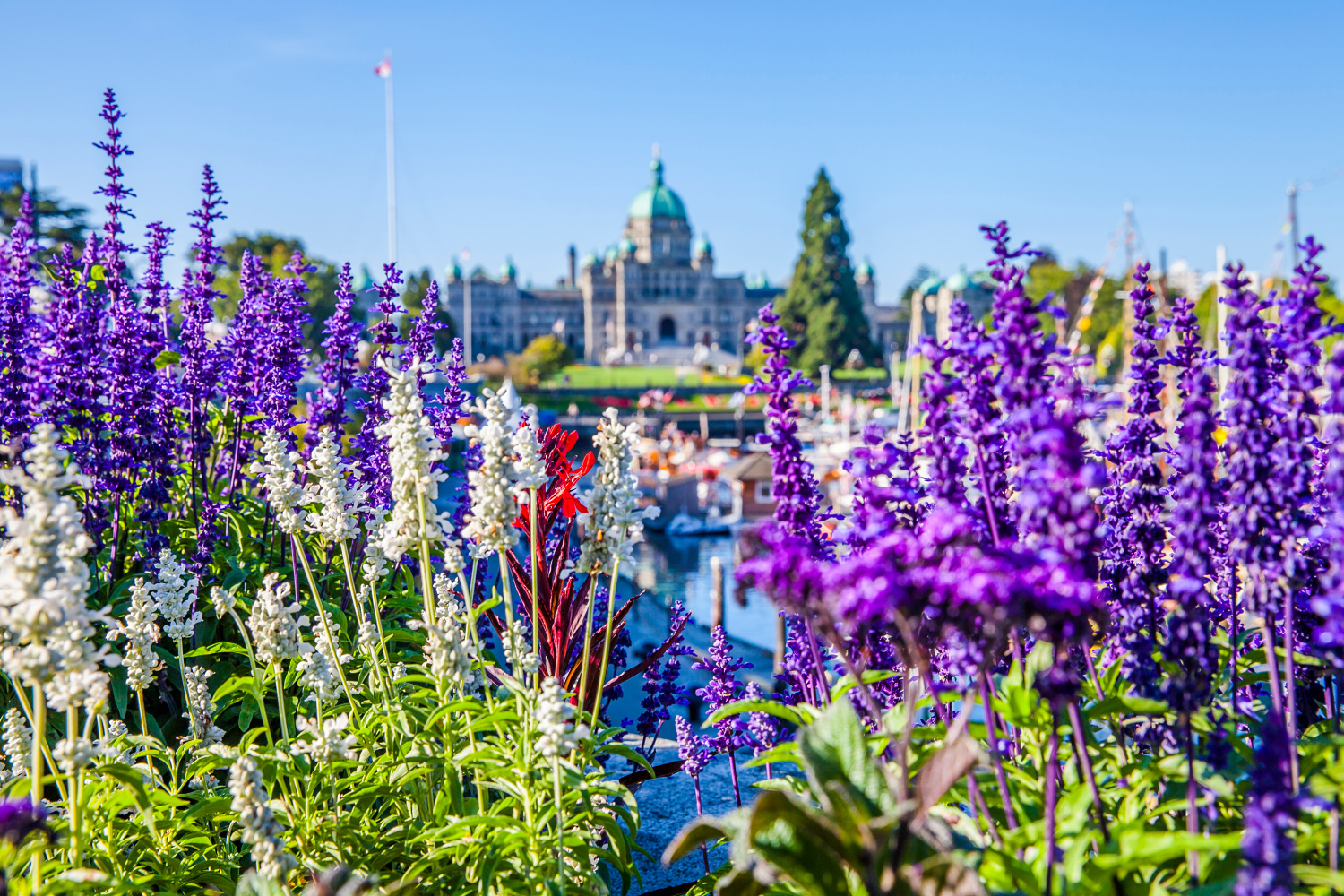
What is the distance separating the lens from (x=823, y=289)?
7069cm

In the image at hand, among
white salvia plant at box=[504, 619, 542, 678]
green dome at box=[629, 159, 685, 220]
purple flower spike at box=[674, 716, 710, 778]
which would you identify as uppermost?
green dome at box=[629, 159, 685, 220]

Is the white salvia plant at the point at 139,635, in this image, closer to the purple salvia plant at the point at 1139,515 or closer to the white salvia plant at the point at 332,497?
the white salvia plant at the point at 332,497

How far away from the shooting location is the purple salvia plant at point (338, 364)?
458cm

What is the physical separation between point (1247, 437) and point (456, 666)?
210 cm

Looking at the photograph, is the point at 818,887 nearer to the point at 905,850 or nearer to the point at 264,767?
the point at 905,850

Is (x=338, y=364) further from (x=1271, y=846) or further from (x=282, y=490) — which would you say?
(x=1271, y=846)

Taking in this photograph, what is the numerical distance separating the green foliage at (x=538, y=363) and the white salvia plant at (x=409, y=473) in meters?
64.6

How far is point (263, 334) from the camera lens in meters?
5.00

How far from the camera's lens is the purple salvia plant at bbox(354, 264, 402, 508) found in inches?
175

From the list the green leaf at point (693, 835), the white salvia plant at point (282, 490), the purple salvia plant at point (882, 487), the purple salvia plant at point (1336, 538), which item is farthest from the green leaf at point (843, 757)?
the white salvia plant at point (282, 490)

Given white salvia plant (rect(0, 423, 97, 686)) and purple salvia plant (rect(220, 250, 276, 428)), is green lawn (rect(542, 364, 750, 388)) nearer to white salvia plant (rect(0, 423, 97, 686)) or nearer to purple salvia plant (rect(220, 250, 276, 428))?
purple salvia plant (rect(220, 250, 276, 428))

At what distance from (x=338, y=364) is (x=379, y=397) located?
32cm

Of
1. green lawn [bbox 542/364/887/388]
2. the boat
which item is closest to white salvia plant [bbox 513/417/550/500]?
the boat

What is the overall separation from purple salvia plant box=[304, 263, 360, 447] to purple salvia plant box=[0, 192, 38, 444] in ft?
3.99
